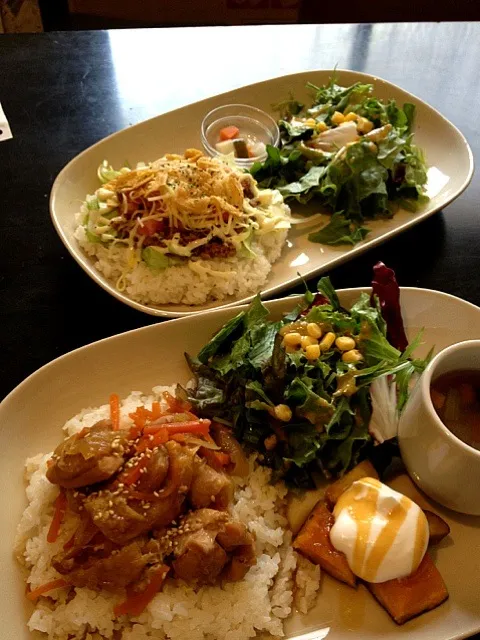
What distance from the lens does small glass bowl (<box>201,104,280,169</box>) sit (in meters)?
3.26

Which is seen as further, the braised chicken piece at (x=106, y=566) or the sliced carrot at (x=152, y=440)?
the sliced carrot at (x=152, y=440)

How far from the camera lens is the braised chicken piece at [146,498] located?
1.53 meters

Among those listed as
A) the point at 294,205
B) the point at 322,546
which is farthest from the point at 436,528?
the point at 294,205

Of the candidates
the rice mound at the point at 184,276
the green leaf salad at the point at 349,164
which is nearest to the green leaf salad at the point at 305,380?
the rice mound at the point at 184,276

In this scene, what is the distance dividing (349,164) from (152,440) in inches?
72.6

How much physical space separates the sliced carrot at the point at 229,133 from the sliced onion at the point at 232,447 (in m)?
1.90

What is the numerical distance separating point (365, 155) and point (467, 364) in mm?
1542

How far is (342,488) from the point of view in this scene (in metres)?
1.72

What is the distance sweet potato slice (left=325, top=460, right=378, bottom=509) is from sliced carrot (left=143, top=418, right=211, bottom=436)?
412 millimetres

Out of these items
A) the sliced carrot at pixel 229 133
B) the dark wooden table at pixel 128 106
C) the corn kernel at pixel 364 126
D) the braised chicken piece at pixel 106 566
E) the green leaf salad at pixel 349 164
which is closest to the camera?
the braised chicken piece at pixel 106 566

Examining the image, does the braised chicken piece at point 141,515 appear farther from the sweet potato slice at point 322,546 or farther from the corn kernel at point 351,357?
the corn kernel at point 351,357

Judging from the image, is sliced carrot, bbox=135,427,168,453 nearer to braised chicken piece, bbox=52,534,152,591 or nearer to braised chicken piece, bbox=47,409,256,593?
braised chicken piece, bbox=47,409,256,593

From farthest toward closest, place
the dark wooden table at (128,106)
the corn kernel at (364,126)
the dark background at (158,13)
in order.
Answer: the dark background at (158,13) → the corn kernel at (364,126) → the dark wooden table at (128,106)

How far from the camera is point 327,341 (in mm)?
1924
